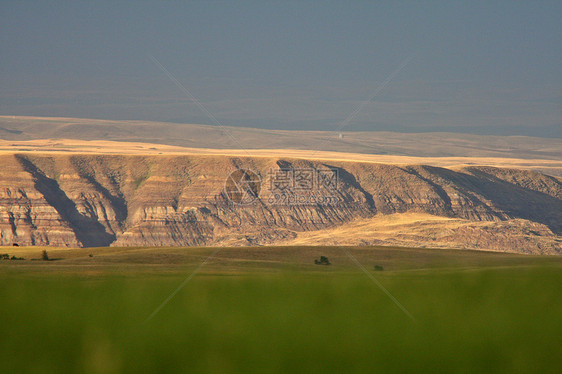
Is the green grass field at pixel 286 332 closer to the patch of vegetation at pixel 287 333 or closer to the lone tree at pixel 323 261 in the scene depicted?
the patch of vegetation at pixel 287 333

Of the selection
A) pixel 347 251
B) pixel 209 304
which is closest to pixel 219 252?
pixel 347 251

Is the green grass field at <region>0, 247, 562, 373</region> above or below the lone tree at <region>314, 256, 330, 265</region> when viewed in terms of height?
below

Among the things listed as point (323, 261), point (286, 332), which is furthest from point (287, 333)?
point (323, 261)

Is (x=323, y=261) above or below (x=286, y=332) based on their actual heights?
above

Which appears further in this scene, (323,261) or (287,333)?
(323,261)

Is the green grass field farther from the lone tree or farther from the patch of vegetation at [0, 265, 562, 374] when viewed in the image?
the lone tree

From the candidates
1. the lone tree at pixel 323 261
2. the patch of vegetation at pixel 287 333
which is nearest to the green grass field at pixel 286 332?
the patch of vegetation at pixel 287 333

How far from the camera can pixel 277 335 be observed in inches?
546

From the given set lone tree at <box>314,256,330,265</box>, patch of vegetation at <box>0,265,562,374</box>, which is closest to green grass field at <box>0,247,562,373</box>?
patch of vegetation at <box>0,265,562,374</box>

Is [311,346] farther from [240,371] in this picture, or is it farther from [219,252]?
[219,252]

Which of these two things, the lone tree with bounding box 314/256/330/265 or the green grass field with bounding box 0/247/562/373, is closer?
the green grass field with bounding box 0/247/562/373

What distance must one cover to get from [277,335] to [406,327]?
250 cm

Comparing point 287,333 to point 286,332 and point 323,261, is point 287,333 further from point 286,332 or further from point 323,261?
point 323,261

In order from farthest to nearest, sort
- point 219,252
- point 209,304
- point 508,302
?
point 219,252 → point 209,304 → point 508,302
